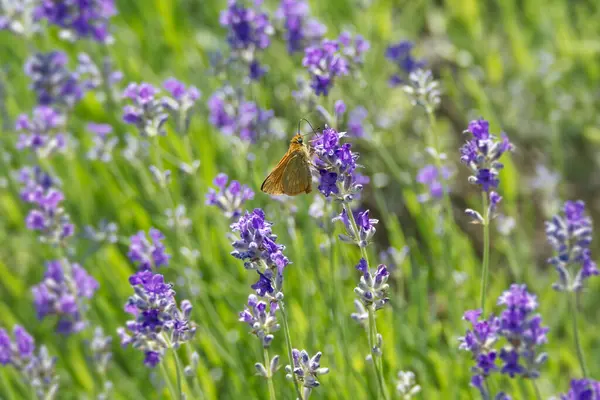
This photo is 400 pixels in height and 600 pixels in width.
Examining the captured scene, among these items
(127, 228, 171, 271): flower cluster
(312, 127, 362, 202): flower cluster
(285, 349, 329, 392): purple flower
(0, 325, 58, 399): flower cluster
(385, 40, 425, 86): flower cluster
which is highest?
(385, 40, 425, 86): flower cluster

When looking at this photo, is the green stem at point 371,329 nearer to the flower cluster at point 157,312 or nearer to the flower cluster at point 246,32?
the flower cluster at point 157,312

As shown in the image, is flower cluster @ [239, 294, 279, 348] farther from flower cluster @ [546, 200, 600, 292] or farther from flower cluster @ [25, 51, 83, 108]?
flower cluster @ [25, 51, 83, 108]

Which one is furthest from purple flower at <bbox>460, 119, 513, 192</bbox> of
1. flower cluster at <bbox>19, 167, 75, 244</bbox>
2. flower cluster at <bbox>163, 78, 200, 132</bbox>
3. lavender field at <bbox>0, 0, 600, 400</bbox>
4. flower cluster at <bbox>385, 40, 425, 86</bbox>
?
flower cluster at <bbox>19, 167, 75, 244</bbox>

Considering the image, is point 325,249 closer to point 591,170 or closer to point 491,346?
point 491,346

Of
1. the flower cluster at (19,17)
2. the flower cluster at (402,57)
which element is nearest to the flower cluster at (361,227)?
the flower cluster at (402,57)

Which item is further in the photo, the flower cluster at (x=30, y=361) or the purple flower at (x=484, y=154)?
the flower cluster at (x=30, y=361)

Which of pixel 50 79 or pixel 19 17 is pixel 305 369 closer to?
pixel 50 79
